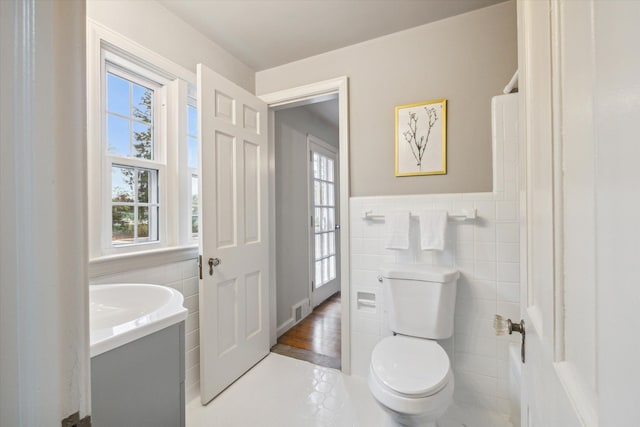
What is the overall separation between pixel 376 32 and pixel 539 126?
5.38 feet

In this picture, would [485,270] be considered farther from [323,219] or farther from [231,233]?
[323,219]

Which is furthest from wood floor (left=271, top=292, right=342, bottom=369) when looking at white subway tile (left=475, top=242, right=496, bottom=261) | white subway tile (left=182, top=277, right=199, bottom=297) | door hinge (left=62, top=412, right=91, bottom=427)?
door hinge (left=62, top=412, right=91, bottom=427)

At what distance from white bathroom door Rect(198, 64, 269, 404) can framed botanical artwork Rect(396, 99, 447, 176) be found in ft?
3.38

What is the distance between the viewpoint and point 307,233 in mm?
3059

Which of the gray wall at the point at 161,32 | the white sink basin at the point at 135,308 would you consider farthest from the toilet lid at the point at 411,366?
the gray wall at the point at 161,32

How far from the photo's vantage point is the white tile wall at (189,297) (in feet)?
5.01

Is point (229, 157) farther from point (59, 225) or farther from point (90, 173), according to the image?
point (59, 225)

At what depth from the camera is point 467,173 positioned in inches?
64.1

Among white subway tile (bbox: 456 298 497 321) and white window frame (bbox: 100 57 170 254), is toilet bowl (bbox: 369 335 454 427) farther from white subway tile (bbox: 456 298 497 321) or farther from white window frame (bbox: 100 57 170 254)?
white window frame (bbox: 100 57 170 254)

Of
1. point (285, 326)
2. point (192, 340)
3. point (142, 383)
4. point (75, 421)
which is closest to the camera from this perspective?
point (75, 421)

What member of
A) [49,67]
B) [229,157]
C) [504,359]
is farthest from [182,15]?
[504,359]

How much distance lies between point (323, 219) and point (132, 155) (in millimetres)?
2350

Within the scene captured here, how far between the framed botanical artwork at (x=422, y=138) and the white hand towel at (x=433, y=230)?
0.29m

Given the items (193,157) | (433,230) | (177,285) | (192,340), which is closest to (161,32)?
(193,157)
